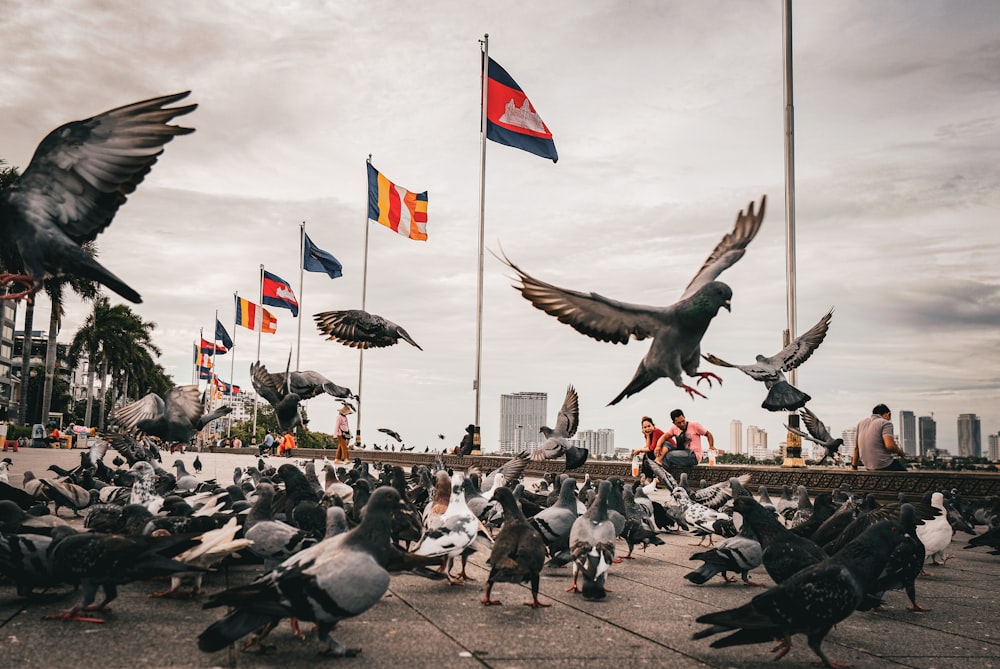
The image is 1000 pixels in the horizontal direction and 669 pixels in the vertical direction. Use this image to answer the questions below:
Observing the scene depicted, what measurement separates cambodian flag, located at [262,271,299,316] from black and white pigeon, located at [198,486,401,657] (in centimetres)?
3502

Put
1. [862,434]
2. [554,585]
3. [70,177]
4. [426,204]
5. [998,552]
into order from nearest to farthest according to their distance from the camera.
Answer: [70,177], [554,585], [998,552], [862,434], [426,204]

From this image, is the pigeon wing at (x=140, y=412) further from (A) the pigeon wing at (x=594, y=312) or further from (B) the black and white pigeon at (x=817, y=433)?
(B) the black and white pigeon at (x=817, y=433)

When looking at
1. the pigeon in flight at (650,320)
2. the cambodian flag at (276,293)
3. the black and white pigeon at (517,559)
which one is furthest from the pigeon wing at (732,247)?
the cambodian flag at (276,293)

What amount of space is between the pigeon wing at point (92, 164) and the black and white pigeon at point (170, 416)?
27.5 ft

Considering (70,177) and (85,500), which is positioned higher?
(70,177)

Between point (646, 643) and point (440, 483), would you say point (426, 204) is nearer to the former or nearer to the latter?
point (440, 483)

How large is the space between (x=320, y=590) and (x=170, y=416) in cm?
945

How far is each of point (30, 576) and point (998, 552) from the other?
9.72m

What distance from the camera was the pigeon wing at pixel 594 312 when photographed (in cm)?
621

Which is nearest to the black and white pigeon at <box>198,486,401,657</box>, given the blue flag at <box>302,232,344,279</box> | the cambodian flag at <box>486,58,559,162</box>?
the cambodian flag at <box>486,58,559,162</box>

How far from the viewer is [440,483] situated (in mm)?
7648

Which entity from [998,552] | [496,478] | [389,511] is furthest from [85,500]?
[998,552]

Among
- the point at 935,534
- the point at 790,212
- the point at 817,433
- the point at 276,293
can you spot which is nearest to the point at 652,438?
the point at 817,433

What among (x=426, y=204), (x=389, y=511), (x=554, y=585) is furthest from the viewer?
(x=426, y=204)
